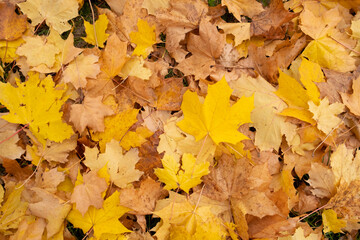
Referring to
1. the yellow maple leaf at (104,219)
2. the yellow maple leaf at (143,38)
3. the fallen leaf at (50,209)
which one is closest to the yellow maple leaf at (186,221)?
the yellow maple leaf at (104,219)

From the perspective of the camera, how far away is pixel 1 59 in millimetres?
1607

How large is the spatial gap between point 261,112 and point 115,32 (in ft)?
2.88

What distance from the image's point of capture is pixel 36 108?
4.64ft

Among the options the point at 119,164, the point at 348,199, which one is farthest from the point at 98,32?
the point at 348,199

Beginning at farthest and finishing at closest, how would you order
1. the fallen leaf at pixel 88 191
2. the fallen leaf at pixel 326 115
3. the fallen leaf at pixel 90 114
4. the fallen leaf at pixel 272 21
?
the fallen leaf at pixel 272 21 < the fallen leaf at pixel 326 115 < the fallen leaf at pixel 90 114 < the fallen leaf at pixel 88 191

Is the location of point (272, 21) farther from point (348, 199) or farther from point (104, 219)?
point (104, 219)

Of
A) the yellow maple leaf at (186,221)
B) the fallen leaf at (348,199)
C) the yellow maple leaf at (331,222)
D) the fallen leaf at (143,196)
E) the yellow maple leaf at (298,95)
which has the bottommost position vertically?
the yellow maple leaf at (331,222)

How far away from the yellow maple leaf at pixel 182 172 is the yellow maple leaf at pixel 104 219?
231 millimetres

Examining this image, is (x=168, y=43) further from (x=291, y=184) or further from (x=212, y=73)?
(x=291, y=184)

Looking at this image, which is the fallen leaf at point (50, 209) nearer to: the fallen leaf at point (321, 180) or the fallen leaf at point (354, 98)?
the fallen leaf at point (321, 180)

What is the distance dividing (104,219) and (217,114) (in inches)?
27.0

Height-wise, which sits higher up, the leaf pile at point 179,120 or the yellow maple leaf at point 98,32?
the yellow maple leaf at point 98,32

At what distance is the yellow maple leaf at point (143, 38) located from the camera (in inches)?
64.4

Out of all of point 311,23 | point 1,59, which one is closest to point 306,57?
point 311,23
